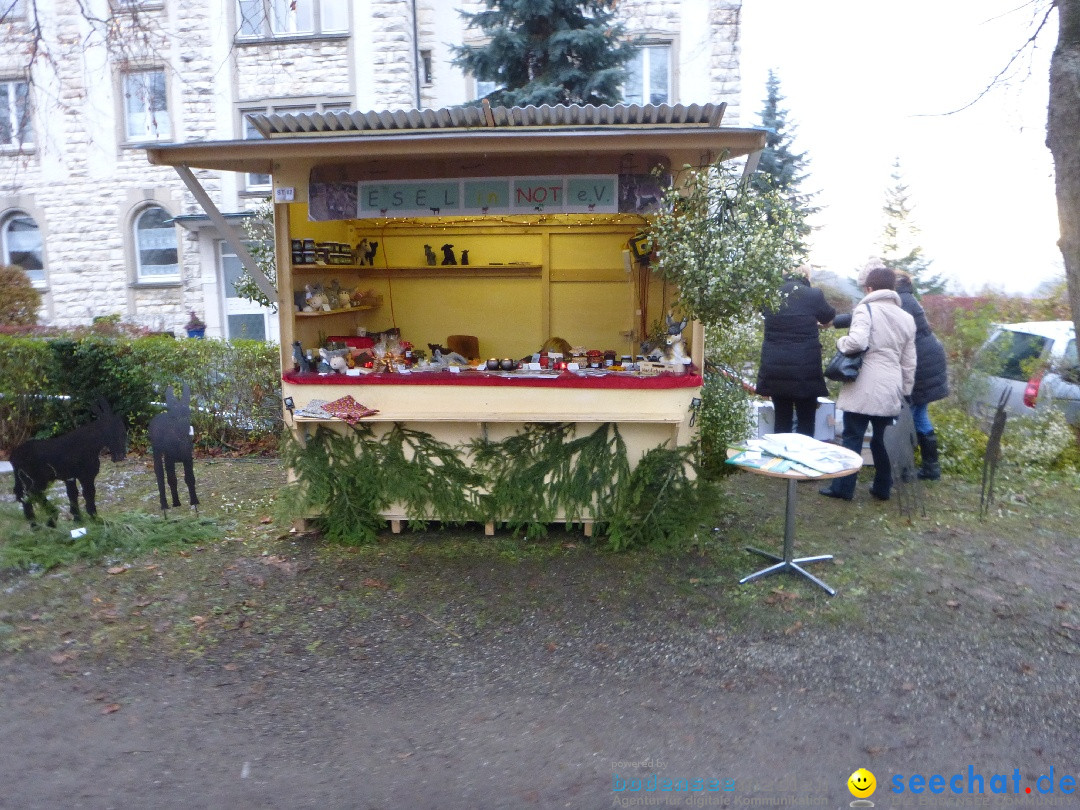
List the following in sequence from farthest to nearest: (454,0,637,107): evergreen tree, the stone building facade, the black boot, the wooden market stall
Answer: the stone building facade → (454,0,637,107): evergreen tree → the black boot → the wooden market stall

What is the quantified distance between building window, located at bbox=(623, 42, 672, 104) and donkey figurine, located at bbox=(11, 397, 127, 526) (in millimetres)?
11871

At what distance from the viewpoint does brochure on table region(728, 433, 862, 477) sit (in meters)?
4.85

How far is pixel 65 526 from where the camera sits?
598 centimetres

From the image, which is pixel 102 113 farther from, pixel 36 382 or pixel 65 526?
pixel 65 526

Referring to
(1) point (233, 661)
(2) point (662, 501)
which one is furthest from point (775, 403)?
(1) point (233, 661)

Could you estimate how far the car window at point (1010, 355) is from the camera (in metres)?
8.30

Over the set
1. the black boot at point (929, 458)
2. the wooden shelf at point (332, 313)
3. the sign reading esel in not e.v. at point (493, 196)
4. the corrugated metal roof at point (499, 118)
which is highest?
the corrugated metal roof at point (499, 118)

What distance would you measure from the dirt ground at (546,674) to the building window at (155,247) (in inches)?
510

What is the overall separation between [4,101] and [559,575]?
17612 millimetres

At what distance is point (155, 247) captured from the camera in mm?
17203

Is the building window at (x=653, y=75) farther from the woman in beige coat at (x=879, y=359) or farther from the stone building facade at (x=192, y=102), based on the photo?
the woman in beige coat at (x=879, y=359)

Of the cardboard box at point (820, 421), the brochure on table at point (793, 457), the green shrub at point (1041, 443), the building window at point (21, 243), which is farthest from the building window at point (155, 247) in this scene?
the green shrub at point (1041, 443)

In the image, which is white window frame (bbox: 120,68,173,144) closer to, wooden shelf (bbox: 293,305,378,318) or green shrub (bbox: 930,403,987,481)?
wooden shelf (bbox: 293,305,378,318)

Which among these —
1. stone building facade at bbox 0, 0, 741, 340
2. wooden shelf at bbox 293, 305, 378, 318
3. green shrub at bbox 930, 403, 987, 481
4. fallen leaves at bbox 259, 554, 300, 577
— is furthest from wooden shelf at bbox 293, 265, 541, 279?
stone building facade at bbox 0, 0, 741, 340
